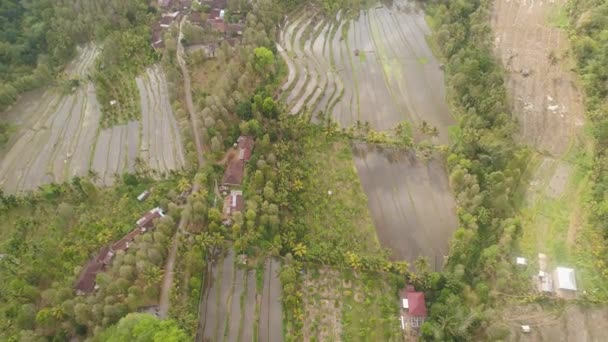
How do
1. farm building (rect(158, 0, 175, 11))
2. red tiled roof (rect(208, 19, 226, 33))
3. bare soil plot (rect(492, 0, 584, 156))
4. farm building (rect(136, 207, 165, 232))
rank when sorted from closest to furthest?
farm building (rect(136, 207, 165, 232)) → bare soil plot (rect(492, 0, 584, 156)) → red tiled roof (rect(208, 19, 226, 33)) → farm building (rect(158, 0, 175, 11))

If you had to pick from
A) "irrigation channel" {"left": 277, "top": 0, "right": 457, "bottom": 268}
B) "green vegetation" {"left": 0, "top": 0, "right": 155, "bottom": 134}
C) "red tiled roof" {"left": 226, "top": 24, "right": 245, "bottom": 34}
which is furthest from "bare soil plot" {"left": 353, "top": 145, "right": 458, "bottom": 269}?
"green vegetation" {"left": 0, "top": 0, "right": 155, "bottom": 134}

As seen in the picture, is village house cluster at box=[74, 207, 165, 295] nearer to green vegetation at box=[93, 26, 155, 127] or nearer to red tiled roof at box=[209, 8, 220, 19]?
green vegetation at box=[93, 26, 155, 127]

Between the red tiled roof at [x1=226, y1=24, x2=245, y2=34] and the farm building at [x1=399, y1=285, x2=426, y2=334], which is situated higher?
the red tiled roof at [x1=226, y1=24, x2=245, y2=34]

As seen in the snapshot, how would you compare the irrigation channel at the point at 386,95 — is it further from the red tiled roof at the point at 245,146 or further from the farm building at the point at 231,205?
the farm building at the point at 231,205

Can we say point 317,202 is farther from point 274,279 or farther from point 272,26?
point 272,26

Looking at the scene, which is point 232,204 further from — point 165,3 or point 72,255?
point 165,3

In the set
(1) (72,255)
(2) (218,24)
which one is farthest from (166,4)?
(1) (72,255)

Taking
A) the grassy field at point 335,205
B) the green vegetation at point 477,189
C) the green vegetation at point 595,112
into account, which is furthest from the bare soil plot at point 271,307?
the green vegetation at point 595,112
